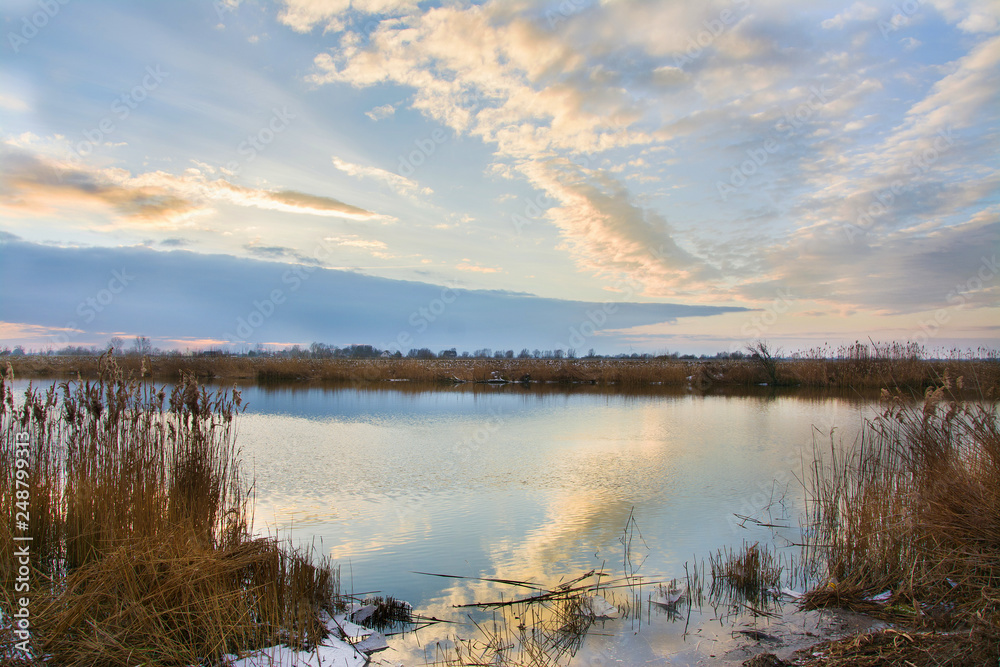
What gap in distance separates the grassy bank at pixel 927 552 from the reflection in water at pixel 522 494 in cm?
97

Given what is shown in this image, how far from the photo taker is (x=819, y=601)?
4.11 m

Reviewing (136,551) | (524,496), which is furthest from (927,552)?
(136,551)

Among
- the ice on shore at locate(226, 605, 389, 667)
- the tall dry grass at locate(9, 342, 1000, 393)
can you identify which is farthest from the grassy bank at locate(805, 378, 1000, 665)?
the tall dry grass at locate(9, 342, 1000, 393)

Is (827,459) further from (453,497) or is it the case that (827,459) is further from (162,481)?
(162,481)

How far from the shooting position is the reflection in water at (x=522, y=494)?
4.70m

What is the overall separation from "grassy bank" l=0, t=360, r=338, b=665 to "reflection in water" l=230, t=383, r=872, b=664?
926mm

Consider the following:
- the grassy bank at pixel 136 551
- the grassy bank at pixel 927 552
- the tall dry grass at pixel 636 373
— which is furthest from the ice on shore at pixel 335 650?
the tall dry grass at pixel 636 373

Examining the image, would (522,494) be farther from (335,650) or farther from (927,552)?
(927,552)

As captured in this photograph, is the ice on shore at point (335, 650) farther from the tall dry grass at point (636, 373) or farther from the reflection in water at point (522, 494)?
the tall dry grass at point (636, 373)

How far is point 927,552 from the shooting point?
394cm

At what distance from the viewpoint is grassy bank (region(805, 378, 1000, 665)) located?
9.66ft

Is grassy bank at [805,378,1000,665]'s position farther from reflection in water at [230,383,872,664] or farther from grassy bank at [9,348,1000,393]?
grassy bank at [9,348,1000,393]

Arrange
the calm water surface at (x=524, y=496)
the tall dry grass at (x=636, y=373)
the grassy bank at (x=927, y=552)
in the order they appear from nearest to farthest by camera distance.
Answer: the grassy bank at (x=927, y=552)
the calm water surface at (x=524, y=496)
the tall dry grass at (x=636, y=373)

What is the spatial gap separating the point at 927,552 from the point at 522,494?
4640 mm
